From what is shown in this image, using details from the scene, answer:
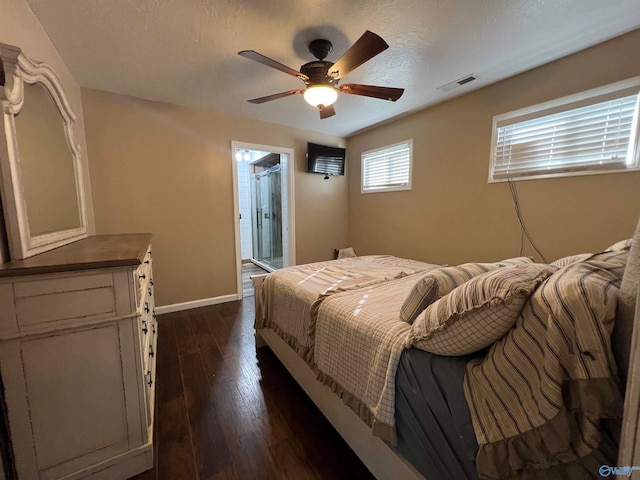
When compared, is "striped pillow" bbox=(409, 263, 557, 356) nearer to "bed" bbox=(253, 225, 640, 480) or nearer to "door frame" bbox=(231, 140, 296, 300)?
"bed" bbox=(253, 225, 640, 480)

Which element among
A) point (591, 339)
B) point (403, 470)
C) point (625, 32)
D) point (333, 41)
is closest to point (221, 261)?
point (333, 41)

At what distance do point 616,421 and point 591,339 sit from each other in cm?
23

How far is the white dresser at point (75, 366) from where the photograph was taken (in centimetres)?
99

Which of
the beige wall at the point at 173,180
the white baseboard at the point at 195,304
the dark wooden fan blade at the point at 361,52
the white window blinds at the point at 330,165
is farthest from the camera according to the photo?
the white window blinds at the point at 330,165

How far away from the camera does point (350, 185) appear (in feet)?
14.4

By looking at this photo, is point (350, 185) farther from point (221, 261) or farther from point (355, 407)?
point (355, 407)

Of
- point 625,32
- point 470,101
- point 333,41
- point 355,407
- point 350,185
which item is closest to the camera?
point 355,407

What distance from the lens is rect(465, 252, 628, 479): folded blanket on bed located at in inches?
24.7

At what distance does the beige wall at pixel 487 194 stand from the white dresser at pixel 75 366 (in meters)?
2.95

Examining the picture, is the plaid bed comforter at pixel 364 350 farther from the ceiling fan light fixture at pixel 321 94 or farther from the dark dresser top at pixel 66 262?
the ceiling fan light fixture at pixel 321 94

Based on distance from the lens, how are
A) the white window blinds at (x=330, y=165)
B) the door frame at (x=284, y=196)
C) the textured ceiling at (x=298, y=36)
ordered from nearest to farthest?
the textured ceiling at (x=298, y=36), the door frame at (x=284, y=196), the white window blinds at (x=330, y=165)

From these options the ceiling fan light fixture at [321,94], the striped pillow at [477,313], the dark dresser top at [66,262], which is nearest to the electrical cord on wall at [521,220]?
the striped pillow at [477,313]

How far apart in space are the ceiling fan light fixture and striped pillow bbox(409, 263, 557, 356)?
1704 mm

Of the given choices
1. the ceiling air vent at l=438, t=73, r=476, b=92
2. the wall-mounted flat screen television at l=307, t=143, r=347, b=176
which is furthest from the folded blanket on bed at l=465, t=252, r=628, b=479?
the wall-mounted flat screen television at l=307, t=143, r=347, b=176
